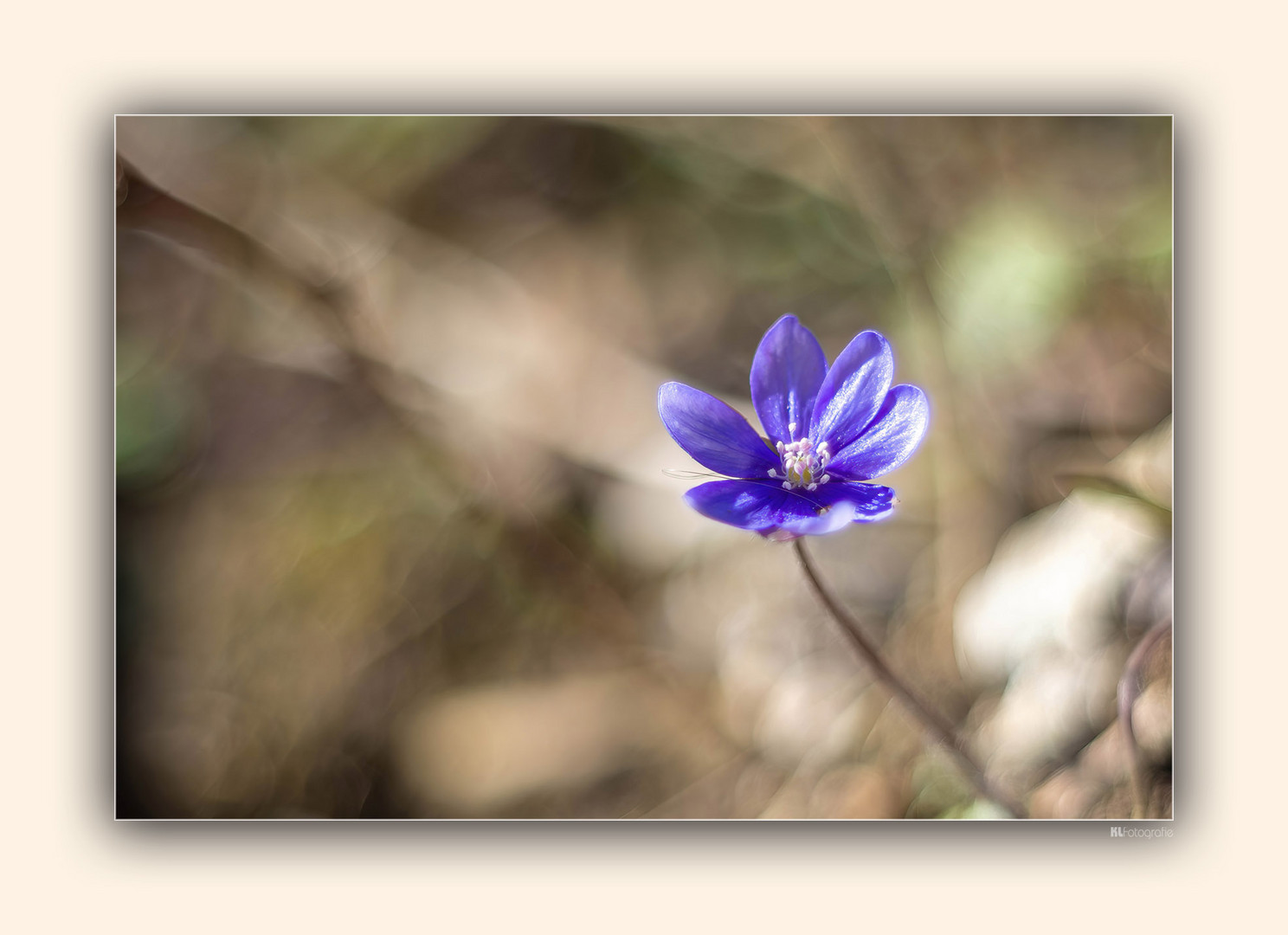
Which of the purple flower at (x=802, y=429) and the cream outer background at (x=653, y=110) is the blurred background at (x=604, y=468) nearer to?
the cream outer background at (x=653, y=110)

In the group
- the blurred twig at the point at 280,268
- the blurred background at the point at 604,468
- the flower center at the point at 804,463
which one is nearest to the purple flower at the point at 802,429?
the flower center at the point at 804,463

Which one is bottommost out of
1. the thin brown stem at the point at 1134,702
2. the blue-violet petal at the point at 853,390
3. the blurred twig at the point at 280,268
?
the thin brown stem at the point at 1134,702

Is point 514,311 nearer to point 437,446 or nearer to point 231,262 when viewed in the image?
point 437,446

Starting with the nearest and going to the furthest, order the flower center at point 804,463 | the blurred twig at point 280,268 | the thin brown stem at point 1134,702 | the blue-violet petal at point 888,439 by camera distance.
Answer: the blue-violet petal at point 888,439, the flower center at point 804,463, the thin brown stem at point 1134,702, the blurred twig at point 280,268

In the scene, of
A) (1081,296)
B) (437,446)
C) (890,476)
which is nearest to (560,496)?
(437,446)

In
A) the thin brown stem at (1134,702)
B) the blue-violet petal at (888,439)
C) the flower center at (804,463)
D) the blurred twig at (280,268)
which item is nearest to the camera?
the blue-violet petal at (888,439)
